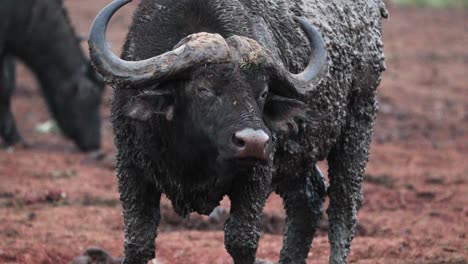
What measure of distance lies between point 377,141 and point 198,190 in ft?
30.0

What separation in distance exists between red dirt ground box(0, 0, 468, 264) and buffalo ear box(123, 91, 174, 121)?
97.0 inches

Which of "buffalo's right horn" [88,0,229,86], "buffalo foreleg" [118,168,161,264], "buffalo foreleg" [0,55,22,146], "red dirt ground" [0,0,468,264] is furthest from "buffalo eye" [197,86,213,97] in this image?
"buffalo foreleg" [0,55,22,146]

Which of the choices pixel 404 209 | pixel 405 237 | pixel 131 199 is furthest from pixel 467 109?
pixel 131 199

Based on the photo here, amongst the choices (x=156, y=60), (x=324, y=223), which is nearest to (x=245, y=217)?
(x=156, y=60)

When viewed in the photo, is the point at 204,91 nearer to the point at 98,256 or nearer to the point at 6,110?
the point at 98,256

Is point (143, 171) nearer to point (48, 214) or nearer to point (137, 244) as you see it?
point (137, 244)

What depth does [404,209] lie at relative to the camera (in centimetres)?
1085

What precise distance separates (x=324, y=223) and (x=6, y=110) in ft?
20.3

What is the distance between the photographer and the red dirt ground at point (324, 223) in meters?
8.62

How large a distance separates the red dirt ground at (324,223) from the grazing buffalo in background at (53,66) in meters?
0.40

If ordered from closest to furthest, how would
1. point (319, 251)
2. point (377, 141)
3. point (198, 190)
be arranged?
point (198, 190) → point (319, 251) → point (377, 141)

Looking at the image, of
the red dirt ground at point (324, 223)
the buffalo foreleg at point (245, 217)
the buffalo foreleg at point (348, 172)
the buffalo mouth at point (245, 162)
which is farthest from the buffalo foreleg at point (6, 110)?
the buffalo mouth at point (245, 162)

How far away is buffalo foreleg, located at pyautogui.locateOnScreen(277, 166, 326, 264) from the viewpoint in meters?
7.79

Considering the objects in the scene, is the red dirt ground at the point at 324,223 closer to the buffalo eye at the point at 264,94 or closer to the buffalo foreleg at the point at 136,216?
the buffalo foreleg at the point at 136,216
